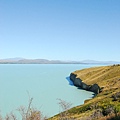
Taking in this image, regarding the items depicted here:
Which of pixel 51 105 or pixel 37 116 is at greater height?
pixel 37 116

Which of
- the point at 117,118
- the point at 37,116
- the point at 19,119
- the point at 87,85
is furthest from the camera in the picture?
the point at 87,85

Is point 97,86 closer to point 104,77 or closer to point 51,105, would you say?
point 104,77

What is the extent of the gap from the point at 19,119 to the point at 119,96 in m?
13.0

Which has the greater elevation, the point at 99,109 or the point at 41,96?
the point at 99,109

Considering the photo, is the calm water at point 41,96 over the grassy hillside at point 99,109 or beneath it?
beneath

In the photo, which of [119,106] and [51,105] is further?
[51,105]

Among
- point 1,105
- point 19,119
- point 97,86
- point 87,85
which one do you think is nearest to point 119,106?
point 19,119

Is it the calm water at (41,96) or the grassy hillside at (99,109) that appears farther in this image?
the calm water at (41,96)

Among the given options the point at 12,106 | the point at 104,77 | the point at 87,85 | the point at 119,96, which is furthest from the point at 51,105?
the point at 104,77

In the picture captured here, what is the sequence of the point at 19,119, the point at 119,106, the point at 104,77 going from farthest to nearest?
the point at 104,77
the point at 19,119
the point at 119,106

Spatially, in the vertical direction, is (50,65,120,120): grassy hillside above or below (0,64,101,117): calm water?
above

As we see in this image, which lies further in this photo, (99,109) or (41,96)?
(41,96)

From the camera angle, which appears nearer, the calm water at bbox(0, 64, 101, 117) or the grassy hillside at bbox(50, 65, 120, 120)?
the grassy hillside at bbox(50, 65, 120, 120)

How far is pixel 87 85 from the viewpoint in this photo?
6681 centimetres
